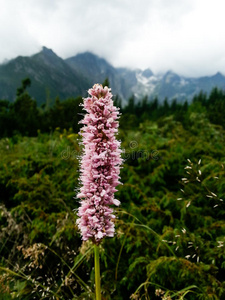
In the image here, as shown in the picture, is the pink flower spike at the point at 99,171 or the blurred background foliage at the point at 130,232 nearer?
the pink flower spike at the point at 99,171

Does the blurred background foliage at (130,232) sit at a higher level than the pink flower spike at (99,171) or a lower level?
lower

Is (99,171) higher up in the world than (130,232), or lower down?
higher up

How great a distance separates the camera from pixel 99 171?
2160 millimetres

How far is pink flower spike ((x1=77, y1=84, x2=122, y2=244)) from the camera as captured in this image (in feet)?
7.02

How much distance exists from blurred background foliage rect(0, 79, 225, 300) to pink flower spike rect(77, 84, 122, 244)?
0.49 metres

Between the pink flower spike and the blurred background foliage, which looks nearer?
the pink flower spike

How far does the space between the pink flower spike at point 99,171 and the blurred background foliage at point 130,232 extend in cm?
A: 49

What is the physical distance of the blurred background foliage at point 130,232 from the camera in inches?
126

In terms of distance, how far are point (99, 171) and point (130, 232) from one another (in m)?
1.85

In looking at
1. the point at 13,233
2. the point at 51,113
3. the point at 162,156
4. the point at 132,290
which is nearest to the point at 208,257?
the point at 132,290

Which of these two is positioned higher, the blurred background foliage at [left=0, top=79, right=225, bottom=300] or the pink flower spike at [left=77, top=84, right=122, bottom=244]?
the pink flower spike at [left=77, top=84, right=122, bottom=244]

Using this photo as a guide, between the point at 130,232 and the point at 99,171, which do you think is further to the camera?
the point at 130,232

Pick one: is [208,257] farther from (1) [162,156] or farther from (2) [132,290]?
(1) [162,156]

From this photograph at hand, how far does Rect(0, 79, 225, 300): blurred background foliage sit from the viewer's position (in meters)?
3.20
